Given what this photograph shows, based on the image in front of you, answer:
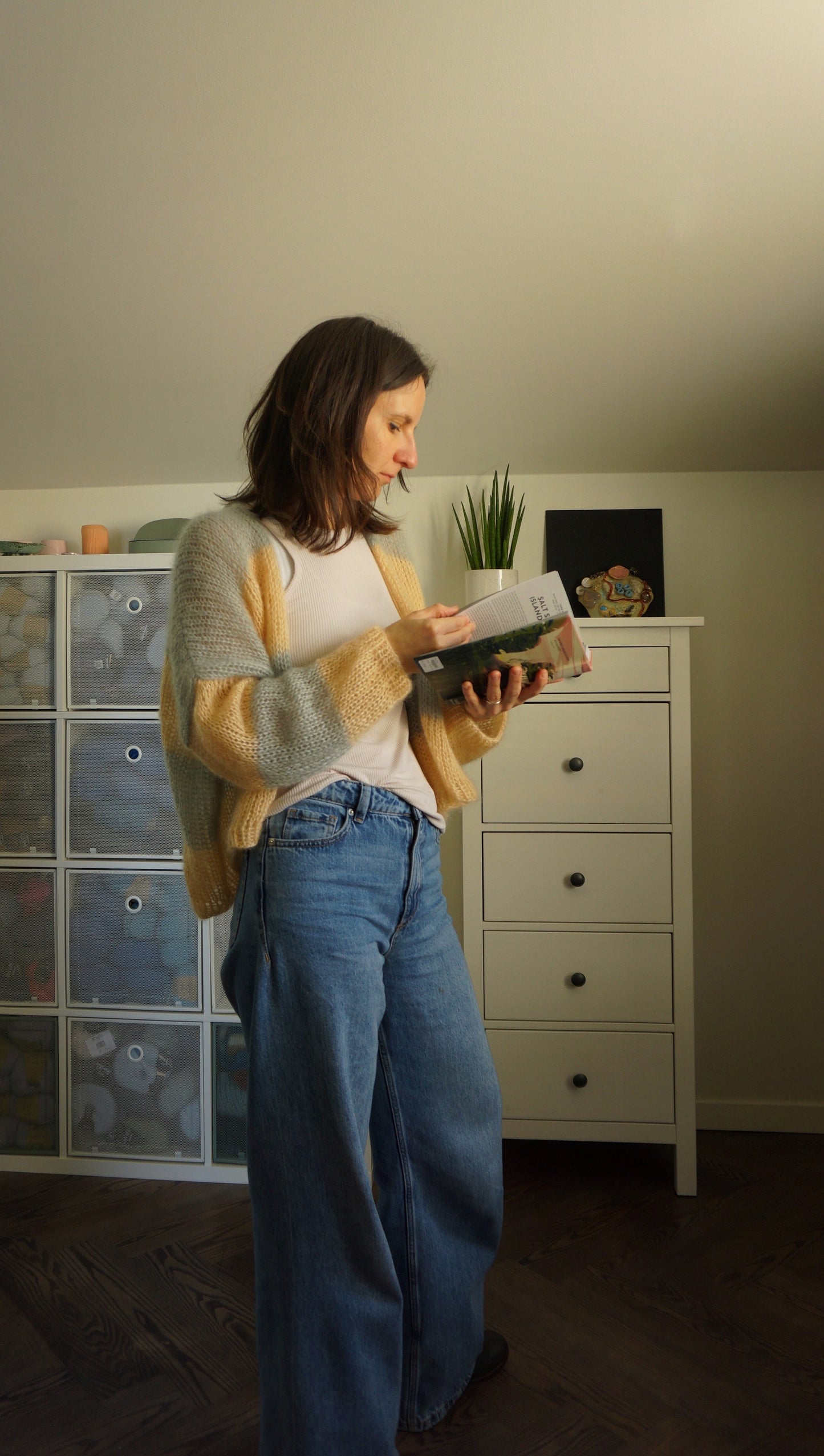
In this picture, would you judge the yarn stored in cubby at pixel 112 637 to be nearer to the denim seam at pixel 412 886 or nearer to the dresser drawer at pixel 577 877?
the dresser drawer at pixel 577 877

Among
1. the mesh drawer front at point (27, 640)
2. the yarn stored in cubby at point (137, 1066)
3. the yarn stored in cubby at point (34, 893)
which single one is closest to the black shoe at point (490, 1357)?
the yarn stored in cubby at point (137, 1066)

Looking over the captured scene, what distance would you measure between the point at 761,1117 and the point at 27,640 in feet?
6.74

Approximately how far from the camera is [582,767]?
6.72 ft

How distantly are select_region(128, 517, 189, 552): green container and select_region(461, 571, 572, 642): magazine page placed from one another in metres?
1.27

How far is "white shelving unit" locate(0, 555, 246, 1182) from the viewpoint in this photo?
84.5 inches

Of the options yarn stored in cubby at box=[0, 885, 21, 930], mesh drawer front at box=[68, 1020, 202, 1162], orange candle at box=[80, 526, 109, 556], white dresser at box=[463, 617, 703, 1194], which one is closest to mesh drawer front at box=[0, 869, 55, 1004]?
→ yarn stored in cubby at box=[0, 885, 21, 930]

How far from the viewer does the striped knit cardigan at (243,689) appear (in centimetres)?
102

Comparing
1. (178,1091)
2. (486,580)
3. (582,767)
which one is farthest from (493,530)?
(178,1091)

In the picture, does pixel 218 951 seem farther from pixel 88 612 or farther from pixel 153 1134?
pixel 88 612

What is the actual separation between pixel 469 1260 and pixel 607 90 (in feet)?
5.17

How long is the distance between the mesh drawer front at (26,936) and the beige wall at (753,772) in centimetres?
97

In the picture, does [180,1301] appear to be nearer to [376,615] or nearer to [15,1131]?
[15,1131]

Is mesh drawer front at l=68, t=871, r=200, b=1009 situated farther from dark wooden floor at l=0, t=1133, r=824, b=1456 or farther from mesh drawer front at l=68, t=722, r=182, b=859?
dark wooden floor at l=0, t=1133, r=824, b=1456

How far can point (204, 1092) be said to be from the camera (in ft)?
7.02
